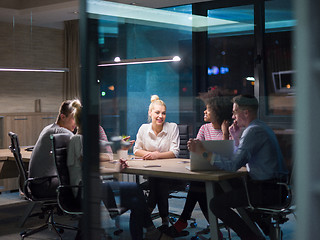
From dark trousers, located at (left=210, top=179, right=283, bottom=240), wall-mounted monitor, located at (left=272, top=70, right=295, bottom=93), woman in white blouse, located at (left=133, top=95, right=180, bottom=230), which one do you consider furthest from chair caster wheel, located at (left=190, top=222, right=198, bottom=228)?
wall-mounted monitor, located at (left=272, top=70, right=295, bottom=93)

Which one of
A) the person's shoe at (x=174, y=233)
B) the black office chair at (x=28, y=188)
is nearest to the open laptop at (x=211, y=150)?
the person's shoe at (x=174, y=233)

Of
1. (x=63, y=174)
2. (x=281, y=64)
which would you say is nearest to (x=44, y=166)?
(x=63, y=174)

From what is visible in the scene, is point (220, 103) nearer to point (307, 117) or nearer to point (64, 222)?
point (307, 117)

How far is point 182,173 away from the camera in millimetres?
3205

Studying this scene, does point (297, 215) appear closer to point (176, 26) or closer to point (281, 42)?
point (281, 42)

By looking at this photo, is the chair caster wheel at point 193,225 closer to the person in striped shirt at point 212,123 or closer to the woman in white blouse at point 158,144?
the woman in white blouse at point 158,144

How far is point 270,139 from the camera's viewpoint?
2.16m

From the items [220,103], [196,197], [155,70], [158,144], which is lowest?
[196,197]

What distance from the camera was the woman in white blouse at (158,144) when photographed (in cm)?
319

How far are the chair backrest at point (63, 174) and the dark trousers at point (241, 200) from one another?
185cm

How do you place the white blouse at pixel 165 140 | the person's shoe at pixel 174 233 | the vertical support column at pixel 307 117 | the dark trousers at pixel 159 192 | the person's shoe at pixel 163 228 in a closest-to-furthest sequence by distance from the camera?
the vertical support column at pixel 307 117 < the person's shoe at pixel 163 228 < the dark trousers at pixel 159 192 < the person's shoe at pixel 174 233 < the white blouse at pixel 165 140

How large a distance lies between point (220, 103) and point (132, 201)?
0.71m

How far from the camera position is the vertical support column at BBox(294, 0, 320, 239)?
1886mm

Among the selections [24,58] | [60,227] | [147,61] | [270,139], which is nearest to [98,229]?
[270,139]
